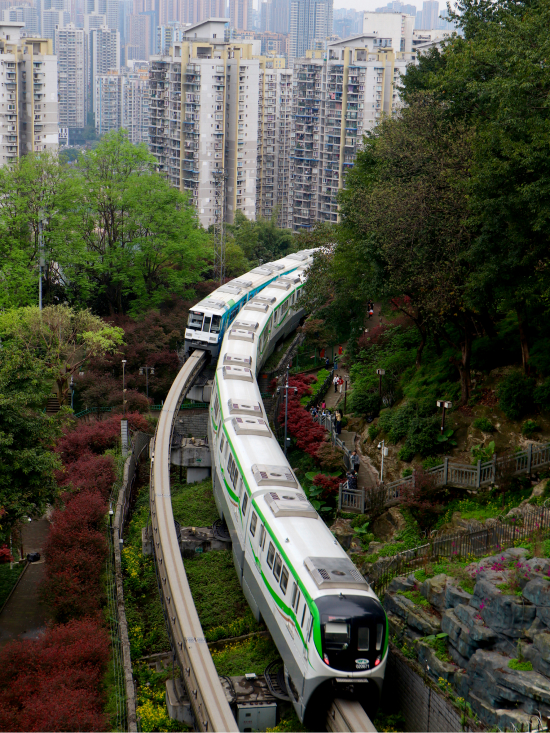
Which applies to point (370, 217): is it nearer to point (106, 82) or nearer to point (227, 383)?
point (227, 383)

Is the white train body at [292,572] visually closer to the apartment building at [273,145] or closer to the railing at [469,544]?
the railing at [469,544]

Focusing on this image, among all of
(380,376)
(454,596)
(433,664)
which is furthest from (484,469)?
(380,376)

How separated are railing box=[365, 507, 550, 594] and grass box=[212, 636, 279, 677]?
3.27 m

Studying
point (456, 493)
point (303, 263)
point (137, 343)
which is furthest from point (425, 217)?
point (303, 263)

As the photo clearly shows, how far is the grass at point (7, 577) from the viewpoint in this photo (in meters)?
25.3

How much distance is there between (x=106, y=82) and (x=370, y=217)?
180m

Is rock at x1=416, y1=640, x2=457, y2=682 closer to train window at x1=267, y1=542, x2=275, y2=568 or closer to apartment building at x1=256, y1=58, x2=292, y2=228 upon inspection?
train window at x1=267, y1=542, x2=275, y2=568

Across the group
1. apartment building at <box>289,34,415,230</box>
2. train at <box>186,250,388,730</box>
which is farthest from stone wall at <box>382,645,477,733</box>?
apartment building at <box>289,34,415,230</box>

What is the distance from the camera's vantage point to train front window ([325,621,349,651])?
17.1 m

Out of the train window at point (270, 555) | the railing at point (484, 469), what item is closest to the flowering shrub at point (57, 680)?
the train window at point (270, 555)

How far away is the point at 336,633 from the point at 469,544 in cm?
552

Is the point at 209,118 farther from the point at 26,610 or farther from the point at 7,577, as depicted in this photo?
the point at 26,610

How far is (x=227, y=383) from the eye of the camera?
3198 cm

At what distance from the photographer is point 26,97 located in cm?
9181
